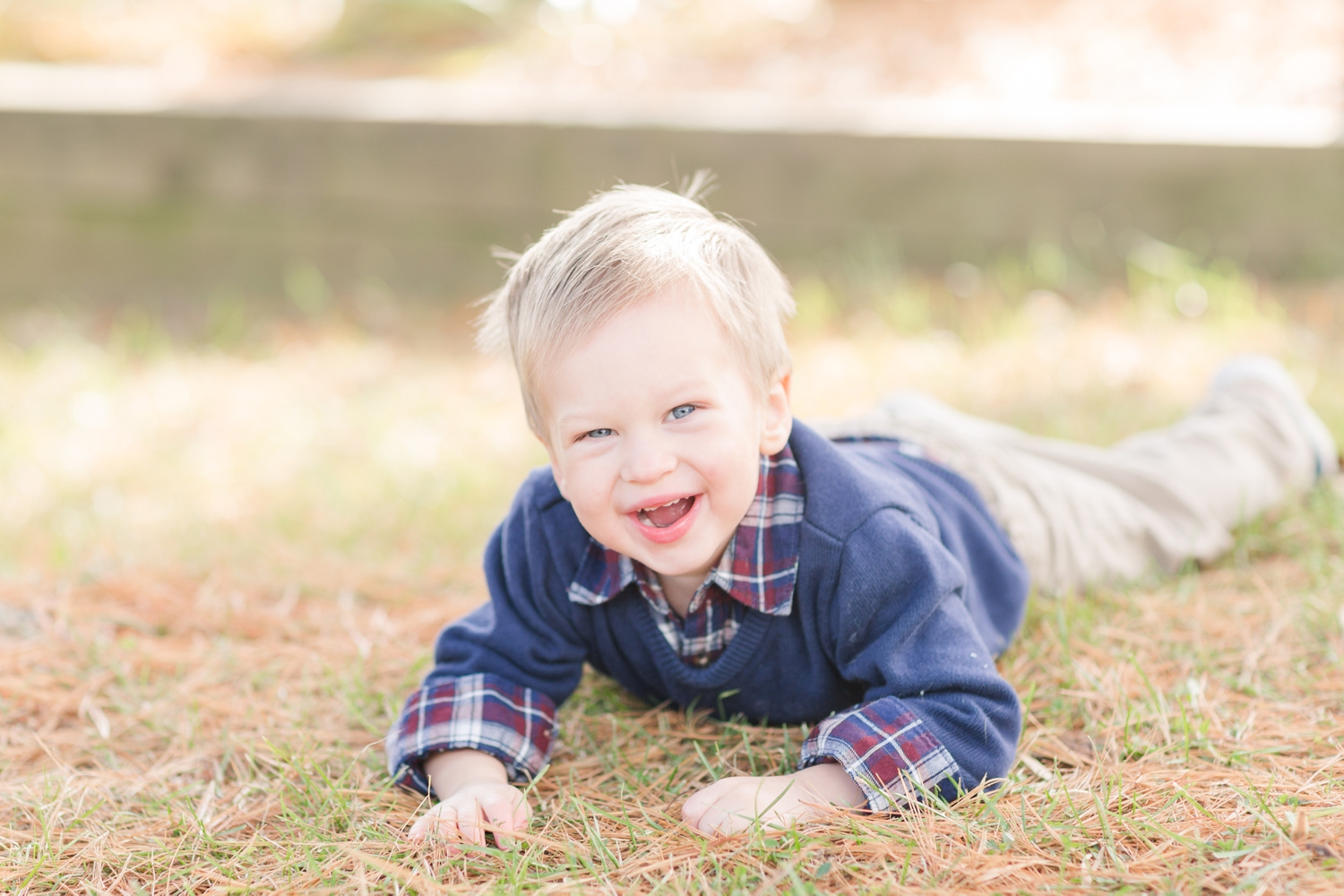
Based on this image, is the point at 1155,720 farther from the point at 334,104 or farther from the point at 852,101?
the point at 334,104

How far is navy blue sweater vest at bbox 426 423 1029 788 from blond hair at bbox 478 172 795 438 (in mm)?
213

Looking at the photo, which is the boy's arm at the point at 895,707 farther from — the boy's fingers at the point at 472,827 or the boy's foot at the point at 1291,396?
the boy's foot at the point at 1291,396

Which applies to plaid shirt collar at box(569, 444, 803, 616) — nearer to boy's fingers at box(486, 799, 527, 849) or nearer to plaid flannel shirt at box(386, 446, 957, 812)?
plaid flannel shirt at box(386, 446, 957, 812)

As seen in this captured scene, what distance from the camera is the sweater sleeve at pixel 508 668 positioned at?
64.5 inches

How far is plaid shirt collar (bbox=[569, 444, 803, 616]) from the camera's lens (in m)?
1.60

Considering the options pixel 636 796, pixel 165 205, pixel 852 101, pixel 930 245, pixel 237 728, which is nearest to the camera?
pixel 636 796

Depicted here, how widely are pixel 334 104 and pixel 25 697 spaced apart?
3671mm

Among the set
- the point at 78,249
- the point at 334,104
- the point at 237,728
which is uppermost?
the point at 334,104

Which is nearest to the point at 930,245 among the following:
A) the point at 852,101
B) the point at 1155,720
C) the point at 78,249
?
the point at 852,101

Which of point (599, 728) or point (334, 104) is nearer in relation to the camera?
point (599, 728)

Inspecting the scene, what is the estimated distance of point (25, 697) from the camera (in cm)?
195

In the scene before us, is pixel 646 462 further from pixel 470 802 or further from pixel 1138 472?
pixel 1138 472

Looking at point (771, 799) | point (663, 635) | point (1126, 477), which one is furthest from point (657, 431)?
point (1126, 477)

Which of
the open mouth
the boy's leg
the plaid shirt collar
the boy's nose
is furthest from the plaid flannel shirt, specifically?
the boy's leg
